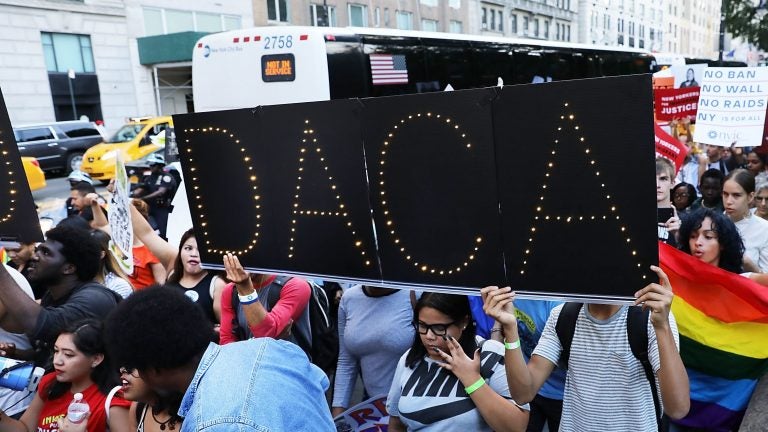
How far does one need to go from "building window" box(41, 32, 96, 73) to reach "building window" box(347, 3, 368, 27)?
14651 millimetres

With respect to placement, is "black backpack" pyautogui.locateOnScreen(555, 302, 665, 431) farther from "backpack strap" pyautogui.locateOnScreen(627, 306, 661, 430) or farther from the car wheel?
the car wheel

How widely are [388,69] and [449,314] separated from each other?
26.4 ft

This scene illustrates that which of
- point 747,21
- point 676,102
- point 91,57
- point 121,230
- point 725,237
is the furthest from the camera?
point 747,21

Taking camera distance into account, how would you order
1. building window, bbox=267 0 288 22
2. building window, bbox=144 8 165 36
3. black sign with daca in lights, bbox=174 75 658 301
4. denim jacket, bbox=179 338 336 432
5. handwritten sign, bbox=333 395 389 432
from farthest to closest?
building window, bbox=267 0 288 22
building window, bbox=144 8 165 36
handwritten sign, bbox=333 395 389 432
black sign with daca in lights, bbox=174 75 658 301
denim jacket, bbox=179 338 336 432

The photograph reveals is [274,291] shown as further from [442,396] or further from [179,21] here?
[179,21]

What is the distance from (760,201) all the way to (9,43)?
28097 millimetres

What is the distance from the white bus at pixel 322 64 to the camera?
341 inches

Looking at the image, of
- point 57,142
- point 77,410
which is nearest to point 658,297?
point 77,410

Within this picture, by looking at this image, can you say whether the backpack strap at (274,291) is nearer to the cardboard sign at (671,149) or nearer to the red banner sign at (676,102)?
the cardboard sign at (671,149)

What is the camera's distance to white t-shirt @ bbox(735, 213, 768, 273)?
4234 mm

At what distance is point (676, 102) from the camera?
917cm

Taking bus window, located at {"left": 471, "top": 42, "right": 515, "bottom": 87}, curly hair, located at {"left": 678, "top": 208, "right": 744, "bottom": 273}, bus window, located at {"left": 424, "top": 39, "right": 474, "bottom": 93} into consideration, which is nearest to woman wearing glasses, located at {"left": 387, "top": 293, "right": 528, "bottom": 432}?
curly hair, located at {"left": 678, "top": 208, "right": 744, "bottom": 273}

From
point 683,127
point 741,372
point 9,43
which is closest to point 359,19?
point 9,43

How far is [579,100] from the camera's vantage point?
79.2 inches
